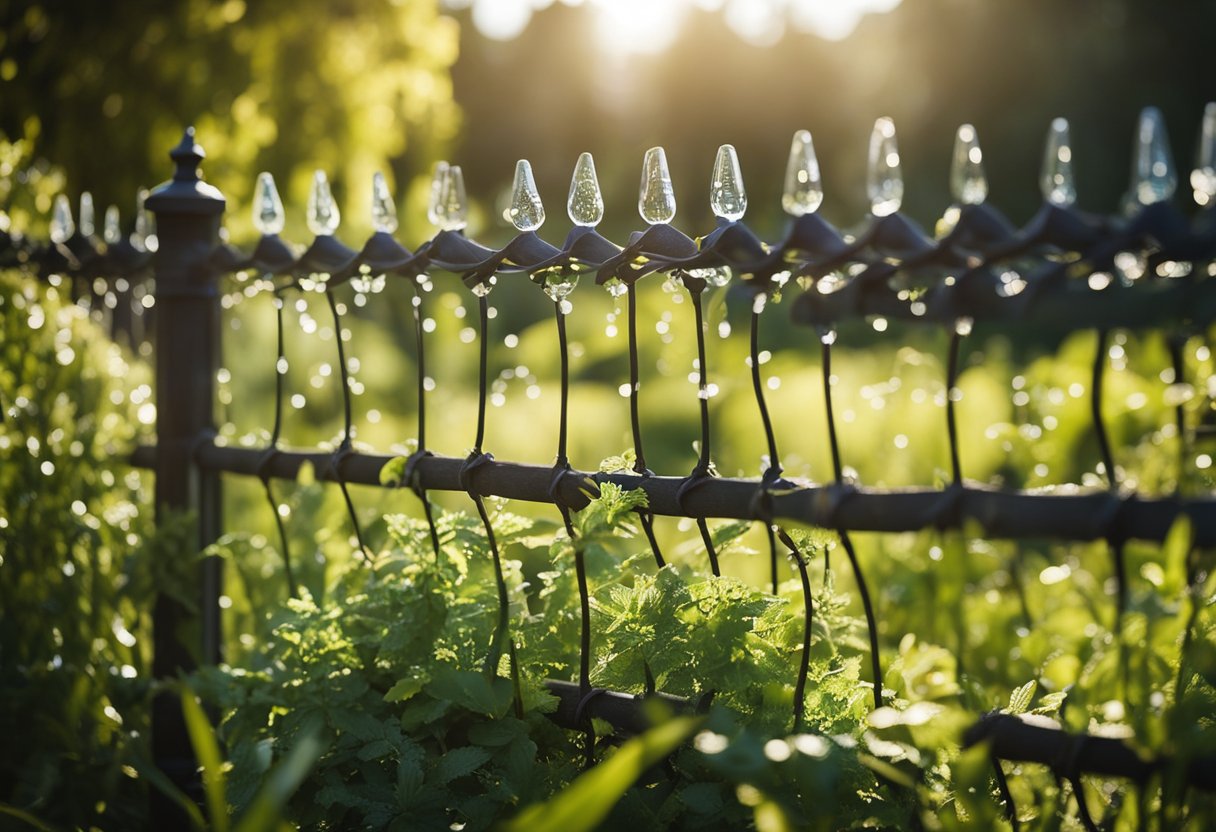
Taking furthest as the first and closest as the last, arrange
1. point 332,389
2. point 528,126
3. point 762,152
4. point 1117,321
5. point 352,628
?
point 528,126
point 762,152
point 332,389
point 352,628
point 1117,321

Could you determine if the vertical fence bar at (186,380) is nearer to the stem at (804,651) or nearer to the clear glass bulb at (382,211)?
the clear glass bulb at (382,211)

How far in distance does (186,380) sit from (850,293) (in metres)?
1.58

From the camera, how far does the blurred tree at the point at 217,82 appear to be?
14.3 ft

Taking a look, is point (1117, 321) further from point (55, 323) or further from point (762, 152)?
point (762, 152)

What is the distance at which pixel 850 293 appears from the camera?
1189 mm

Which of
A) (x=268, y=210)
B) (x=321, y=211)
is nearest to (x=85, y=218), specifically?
(x=268, y=210)

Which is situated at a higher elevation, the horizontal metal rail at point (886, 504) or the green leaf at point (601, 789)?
the horizontal metal rail at point (886, 504)

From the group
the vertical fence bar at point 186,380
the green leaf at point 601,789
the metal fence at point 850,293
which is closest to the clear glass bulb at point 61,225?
the vertical fence bar at point 186,380

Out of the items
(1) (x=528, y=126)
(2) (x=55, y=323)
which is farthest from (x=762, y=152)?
(2) (x=55, y=323)

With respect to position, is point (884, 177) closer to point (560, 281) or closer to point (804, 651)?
point (560, 281)

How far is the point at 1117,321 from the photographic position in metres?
1.05

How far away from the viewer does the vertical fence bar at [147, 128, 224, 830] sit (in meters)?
2.22

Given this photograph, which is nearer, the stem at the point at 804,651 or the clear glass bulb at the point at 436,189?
the stem at the point at 804,651

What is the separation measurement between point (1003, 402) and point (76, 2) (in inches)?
A: 162
